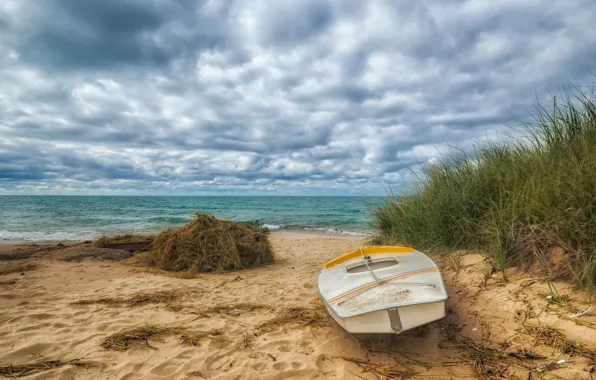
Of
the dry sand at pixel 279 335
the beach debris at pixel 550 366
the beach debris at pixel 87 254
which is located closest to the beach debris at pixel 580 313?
the dry sand at pixel 279 335

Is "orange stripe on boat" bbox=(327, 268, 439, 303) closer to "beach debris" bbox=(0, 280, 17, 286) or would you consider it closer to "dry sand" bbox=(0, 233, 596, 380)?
"dry sand" bbox=(0, 233, 596, 380)

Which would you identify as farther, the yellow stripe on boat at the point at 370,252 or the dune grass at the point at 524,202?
the yellow stripe on boat at the point at 370,252

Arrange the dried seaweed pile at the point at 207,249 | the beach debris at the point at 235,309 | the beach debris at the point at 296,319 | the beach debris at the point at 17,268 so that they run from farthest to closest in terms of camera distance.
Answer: the dried seaweed pile at the point at 207,249 → the beach debris at the point at 17,268 → the beach debris at the point at 235,309 → the beach debris at the point at 296,319

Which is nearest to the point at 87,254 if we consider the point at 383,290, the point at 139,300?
the point at 139,300

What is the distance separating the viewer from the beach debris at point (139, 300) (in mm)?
4754

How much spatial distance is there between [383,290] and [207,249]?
4.70 metres

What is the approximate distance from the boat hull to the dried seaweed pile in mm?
4528

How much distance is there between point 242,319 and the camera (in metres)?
4.23

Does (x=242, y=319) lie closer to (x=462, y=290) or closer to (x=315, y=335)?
(x=315, y=335)

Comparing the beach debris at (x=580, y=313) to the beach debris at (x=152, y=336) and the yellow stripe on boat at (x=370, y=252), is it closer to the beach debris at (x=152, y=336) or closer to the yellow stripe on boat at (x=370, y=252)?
→ the yellow stripe on boat at (x=370, y=252)

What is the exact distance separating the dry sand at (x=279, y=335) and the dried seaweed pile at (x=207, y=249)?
1.79 metres

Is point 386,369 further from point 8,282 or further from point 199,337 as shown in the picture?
point 8,282

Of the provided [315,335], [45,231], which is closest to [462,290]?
[315,335]

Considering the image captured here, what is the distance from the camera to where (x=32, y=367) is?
293cm
